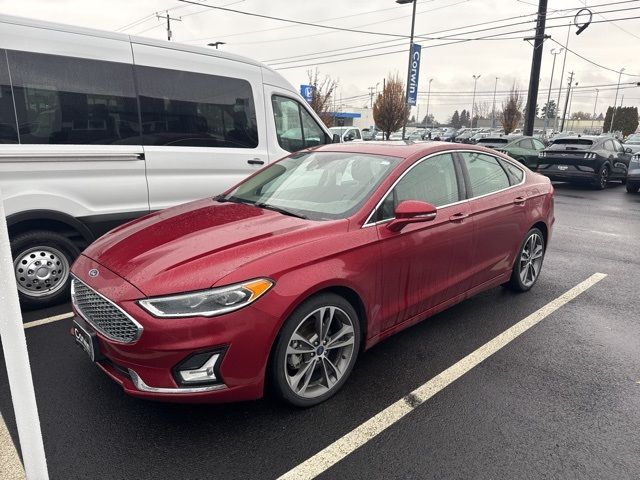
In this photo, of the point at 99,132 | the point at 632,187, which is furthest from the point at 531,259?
the point at 632,187

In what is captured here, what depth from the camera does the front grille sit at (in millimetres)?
2402

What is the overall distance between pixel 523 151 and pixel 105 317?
609 inches

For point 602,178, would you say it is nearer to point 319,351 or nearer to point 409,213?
point 409,213

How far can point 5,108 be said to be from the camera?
3.87 metres

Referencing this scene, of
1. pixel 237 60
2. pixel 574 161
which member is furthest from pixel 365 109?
pixel 237 60

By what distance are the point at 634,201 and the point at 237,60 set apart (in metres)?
11.2

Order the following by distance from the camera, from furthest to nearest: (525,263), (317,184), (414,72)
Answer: (414,72) → (525,263) → (317,184)

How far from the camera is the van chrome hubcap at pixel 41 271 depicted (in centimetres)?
423

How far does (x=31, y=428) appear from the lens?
5.76ft

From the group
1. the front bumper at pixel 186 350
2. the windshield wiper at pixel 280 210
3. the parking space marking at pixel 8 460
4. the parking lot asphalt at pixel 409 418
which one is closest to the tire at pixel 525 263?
the parking lot asphalt at pixel 409 418

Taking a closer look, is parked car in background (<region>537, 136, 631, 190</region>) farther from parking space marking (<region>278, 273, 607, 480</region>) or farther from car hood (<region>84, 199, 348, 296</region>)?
car hood (<region>84, 199, 348, 296</region>)

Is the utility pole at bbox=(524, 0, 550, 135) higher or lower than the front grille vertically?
higher

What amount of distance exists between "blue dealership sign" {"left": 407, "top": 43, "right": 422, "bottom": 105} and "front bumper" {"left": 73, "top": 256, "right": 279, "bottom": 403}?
23268 millimetres

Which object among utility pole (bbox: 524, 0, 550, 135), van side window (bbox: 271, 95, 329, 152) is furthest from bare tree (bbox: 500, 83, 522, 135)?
van side window (bbox: 271, 95, 329, 152)
